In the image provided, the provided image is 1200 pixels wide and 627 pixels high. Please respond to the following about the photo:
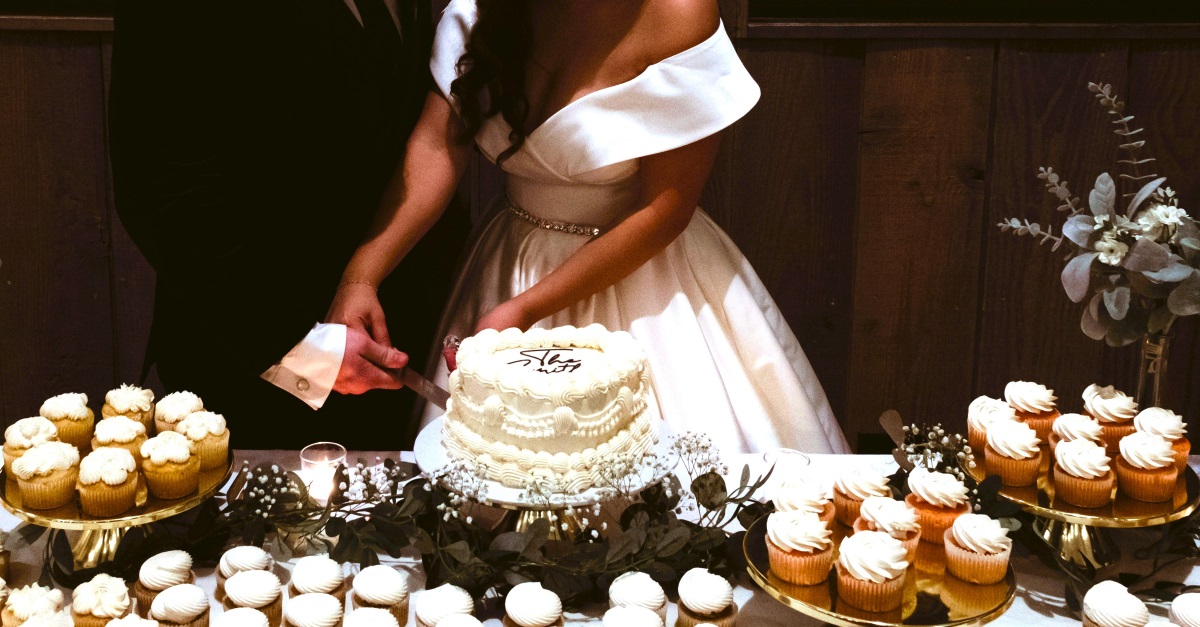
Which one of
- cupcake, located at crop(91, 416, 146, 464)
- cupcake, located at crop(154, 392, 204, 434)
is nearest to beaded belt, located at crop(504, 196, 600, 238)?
cupcake, located at crop(154, 392, 204, 434)

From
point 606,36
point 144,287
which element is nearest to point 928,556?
point 606,36

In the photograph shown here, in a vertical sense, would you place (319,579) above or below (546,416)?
below

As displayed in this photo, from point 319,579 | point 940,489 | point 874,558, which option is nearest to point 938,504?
point 940,489

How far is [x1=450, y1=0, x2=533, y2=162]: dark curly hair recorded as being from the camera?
2.13 meters

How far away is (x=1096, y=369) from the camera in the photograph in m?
2.95

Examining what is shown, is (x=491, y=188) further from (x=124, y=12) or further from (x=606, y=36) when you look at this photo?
(x=124, y=12)

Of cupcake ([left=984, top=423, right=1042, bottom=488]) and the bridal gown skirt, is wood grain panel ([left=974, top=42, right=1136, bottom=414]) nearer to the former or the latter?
the bridal gown skirt

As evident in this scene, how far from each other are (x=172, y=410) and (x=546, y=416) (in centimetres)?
55

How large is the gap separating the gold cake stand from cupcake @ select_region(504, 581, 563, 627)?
2.13 ft

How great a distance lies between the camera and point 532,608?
1.29m

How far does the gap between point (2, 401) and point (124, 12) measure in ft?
4.99

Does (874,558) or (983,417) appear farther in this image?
(983,417)

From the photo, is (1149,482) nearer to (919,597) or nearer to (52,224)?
(919,597)

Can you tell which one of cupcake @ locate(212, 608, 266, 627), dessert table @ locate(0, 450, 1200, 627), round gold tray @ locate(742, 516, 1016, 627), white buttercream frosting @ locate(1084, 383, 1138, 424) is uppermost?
white buttercream frosting @ locate(1084, 383, 1138, 424)
